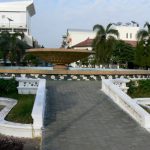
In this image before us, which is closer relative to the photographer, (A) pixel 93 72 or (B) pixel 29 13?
(A) pixel 93 72

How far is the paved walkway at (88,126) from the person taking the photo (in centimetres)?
930

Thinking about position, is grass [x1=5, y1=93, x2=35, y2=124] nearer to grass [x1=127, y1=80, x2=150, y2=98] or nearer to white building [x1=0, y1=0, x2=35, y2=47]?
grass [x1=127, y1=80, x2=150, y2=98]

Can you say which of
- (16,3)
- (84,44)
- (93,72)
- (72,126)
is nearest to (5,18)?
(16,3)

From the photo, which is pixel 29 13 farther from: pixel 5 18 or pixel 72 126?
pixel 72 126

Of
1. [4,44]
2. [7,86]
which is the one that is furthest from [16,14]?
[7,86]

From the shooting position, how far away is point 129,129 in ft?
35.5

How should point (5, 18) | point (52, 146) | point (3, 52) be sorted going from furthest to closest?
point (5, 18), point (3, 52), point (52, 146)

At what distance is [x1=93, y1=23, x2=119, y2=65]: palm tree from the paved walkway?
34.1m

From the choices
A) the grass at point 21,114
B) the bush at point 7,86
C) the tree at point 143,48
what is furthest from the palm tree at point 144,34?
the grass at point 21,114

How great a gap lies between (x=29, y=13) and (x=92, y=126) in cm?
12160

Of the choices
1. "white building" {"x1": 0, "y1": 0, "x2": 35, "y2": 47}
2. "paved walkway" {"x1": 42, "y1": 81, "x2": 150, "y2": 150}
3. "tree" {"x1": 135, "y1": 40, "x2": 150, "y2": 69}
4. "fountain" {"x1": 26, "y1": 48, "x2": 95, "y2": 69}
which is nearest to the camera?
"paved walkway" {"x1": 42, "y1": 81, "x2": 150, "y2": 150}

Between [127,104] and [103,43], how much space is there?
126 feet

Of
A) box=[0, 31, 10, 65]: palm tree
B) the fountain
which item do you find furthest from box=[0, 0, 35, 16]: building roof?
the fountain

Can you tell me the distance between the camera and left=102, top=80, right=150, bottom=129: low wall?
1102cm
